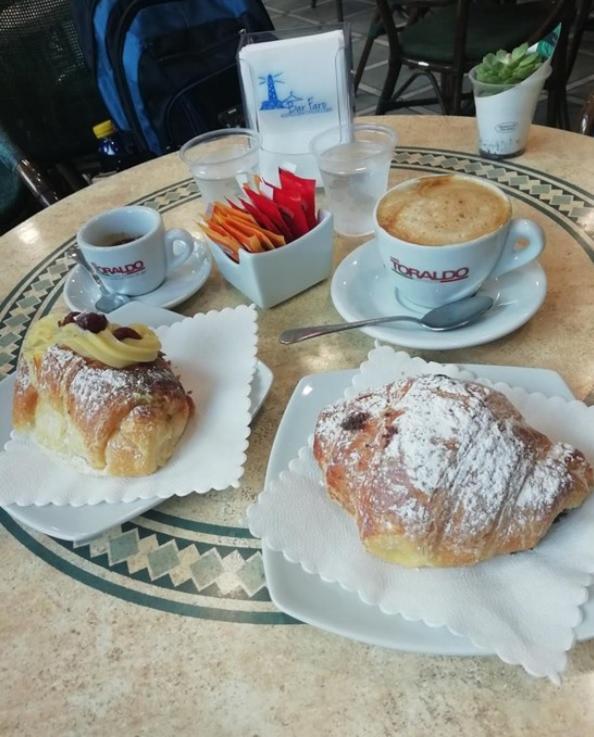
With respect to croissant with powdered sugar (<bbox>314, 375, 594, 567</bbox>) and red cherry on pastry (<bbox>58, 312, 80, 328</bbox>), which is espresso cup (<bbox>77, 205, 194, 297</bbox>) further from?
croissant with powdered sugar (<bbox>314, 375, 594, 567</bbox>)

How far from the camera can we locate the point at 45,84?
192 cm

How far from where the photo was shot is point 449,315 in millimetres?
789

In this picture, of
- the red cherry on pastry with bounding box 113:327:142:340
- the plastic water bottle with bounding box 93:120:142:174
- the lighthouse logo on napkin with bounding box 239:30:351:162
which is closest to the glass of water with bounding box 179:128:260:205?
the lighthouse logo on napkin with bounding box 239:30:351:162

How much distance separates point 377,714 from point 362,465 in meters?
0.19

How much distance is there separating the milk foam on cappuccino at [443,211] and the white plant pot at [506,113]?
1.04 ft

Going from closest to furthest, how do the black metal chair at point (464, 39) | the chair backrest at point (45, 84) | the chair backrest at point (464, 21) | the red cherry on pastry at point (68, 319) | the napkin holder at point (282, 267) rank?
the red cherry on pastry at point (68, 319)
the napkin holder at point (282, 267)
the chair backrest at point (45, 84)
the chair backrest at point (464, 21)
the black metal chair at point (464, 39)

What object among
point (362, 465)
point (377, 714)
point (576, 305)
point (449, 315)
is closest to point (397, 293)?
point (449, 315)

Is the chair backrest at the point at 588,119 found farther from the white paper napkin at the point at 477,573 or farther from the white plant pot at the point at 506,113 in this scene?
the white paper napkin at the point at 477,573

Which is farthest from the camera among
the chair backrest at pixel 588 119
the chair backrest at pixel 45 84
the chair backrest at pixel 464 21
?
the chair backrest at pixel 464 21

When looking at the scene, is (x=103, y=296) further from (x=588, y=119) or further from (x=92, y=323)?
(x=588, y=119)

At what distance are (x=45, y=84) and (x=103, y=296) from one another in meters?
1.27

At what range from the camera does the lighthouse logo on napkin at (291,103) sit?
42.3 inches

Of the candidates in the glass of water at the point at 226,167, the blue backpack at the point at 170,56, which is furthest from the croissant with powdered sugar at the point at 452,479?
the blue backpack at the point at 170,56

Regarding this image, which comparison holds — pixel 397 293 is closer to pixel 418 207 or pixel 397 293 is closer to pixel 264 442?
pixel 418 207
